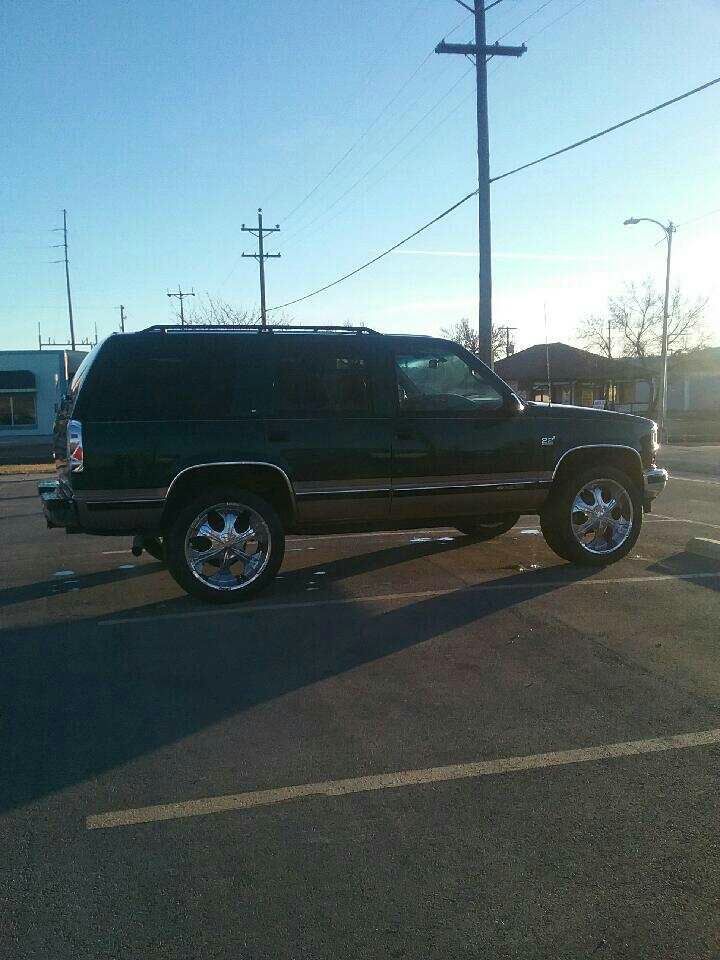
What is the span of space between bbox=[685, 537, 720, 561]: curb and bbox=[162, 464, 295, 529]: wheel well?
4028mm

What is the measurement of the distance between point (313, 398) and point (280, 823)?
14.2 ft

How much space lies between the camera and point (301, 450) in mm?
7129

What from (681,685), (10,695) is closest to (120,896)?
(10,695)

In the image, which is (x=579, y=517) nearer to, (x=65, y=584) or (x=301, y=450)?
(x=301, y=450)

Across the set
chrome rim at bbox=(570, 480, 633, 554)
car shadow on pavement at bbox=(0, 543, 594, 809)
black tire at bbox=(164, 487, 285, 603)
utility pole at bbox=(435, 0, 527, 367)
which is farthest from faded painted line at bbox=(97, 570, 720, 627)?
utility pole at bbox=(435, 0, 527, 367)

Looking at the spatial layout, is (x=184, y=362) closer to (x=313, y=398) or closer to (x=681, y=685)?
(x=313, y=398)

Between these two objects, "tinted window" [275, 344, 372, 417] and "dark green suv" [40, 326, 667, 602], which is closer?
"dark green suv" [40, 326, 667, 602]

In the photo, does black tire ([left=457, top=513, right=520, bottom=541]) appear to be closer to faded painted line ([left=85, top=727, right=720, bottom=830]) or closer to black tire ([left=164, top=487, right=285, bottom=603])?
black tire ([left=164, top=487, right=285, bottom=603])

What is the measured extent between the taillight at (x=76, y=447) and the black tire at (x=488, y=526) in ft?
12.1

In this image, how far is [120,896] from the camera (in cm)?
294

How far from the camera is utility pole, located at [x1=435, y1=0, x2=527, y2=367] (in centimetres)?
1927

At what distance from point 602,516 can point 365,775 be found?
16.0 feet

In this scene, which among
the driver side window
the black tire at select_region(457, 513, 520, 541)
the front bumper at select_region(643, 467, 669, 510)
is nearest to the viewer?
the driver side window

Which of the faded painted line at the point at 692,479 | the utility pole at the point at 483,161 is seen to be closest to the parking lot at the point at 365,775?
the faded painted line at the point at 692,479
